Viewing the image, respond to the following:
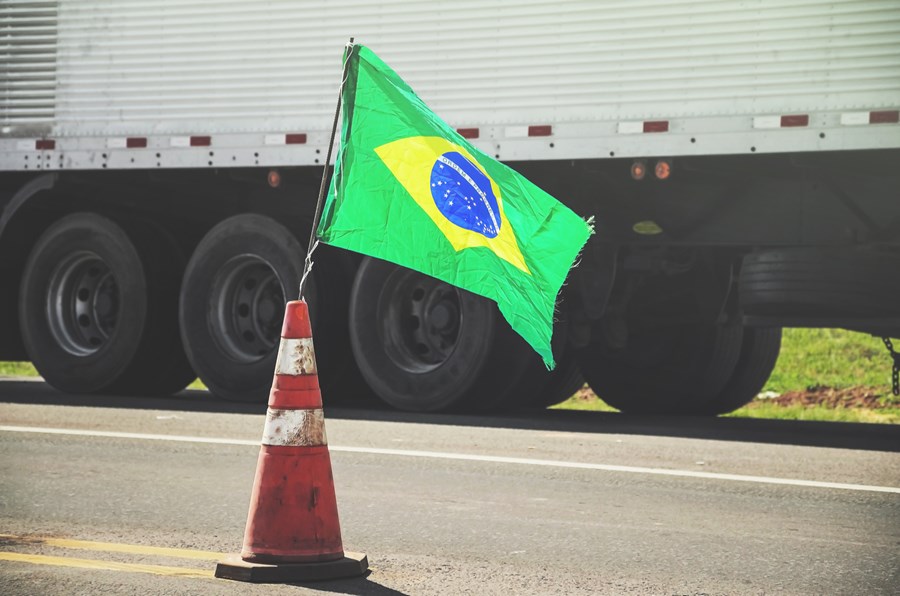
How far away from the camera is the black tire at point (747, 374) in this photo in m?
12.8

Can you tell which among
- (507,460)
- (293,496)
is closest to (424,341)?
(507,460)

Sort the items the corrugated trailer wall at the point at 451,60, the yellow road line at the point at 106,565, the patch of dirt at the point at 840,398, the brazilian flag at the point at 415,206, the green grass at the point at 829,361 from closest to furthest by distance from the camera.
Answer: the yellow road line at the point at 106,565 < the brazilian flag at the point at 415,206 < the corrugated trailer wall at the point at 451,60 < the patch of dirt at the point at 840,398 < the green grass at the point at 829,361

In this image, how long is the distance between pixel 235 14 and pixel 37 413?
367 centimetres

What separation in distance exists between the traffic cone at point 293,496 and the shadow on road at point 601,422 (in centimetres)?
503

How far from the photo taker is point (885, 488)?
742cm

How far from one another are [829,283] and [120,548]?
5993 mm

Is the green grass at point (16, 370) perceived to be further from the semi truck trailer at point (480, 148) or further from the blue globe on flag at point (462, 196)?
the blue globe on flag at point (462, 196)

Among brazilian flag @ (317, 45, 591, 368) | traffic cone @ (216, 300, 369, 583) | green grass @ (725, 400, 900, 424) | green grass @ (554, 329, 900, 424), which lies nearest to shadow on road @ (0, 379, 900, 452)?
green grass @ (725, 400, 900, 424)

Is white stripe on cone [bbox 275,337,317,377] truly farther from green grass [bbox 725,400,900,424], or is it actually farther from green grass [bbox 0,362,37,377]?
green grass [bbox 0,362,37,377]

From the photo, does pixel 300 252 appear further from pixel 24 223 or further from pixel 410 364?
pixel 24 223

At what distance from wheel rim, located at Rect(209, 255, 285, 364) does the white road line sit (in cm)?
275

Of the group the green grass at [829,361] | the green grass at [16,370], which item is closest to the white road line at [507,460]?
the green grass at [829,361]

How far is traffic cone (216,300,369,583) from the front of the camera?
5.05 metres

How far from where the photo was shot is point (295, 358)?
5227mm
